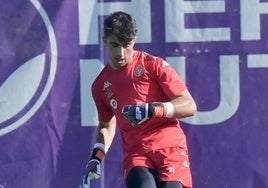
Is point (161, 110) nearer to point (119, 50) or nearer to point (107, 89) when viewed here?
point (119, 50)

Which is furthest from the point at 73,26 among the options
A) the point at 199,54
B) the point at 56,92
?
the point at 199,54

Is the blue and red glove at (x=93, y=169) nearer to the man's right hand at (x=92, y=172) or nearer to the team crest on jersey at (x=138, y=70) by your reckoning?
the man's right hand at (x=92, y=172)

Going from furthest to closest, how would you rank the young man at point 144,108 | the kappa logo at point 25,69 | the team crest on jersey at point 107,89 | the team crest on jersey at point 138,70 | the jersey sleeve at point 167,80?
the kappa logo at point 25,69
the team crest on jersey at point 107,89
the team crest on jersey at point 138,70
the jersey sleeve at point 167,80
the young man at point 144,108

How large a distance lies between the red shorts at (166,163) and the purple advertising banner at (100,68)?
1.13 metres

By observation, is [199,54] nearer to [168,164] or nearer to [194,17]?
[194,17]

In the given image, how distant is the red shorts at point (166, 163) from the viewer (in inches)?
199

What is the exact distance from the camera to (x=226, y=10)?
6211mm

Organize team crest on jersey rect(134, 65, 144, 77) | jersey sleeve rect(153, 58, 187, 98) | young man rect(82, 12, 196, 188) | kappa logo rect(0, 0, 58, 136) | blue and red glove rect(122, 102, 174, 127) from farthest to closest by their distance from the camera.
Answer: kappa logo rect(0, 0, 58, 136) → team crest on jersey rect(134, 65, 144, 77) → jersey sleeve rect(153, 58, 187, 98) → young man rect(82, 12, 196, 188) → blue and red glove rect(122, 102, 174, 127)

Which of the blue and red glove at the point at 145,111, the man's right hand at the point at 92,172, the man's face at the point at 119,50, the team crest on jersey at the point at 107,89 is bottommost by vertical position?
the man's right hand at the point at 92,172

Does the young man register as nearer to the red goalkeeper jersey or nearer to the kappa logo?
the red goalkeeper jersey

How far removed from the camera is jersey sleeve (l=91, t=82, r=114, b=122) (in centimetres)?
544

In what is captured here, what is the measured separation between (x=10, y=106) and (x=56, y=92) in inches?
13.2

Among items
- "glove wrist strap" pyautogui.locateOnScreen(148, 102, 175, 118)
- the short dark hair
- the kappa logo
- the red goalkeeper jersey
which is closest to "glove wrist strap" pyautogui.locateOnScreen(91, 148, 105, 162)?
the red goalkeeper jersey

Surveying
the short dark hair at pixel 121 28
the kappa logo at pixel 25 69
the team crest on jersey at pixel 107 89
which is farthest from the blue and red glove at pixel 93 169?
the kappa logo at pixel 25 69
